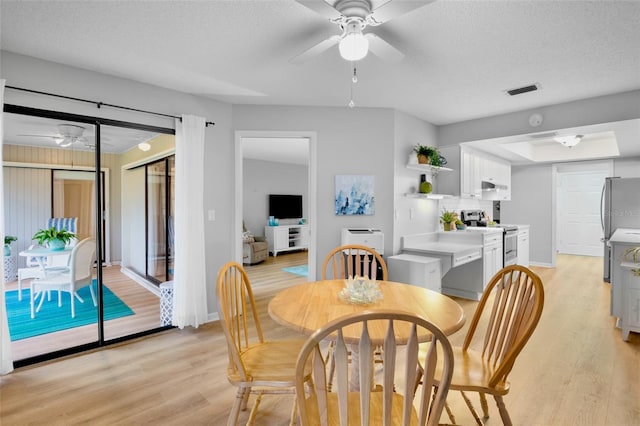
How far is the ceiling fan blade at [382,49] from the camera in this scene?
1860mm

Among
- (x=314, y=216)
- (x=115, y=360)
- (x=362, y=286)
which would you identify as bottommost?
(x=115, y=360)

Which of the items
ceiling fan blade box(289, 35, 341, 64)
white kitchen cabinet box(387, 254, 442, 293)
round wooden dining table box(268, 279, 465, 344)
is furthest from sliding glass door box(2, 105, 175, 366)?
white kitchen cabinet box(387, 254, 442, 293)

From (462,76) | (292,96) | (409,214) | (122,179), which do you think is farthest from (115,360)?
(462,76)

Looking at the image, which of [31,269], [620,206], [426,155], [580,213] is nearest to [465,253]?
[426,155]

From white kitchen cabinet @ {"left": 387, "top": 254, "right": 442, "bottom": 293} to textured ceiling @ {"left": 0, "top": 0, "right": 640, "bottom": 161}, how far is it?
1812 millimetres

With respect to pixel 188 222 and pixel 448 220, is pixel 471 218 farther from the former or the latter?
pixel 188 222

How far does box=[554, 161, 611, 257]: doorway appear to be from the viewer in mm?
7703

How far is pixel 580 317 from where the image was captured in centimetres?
360

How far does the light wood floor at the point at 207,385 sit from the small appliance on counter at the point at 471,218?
7.49ft

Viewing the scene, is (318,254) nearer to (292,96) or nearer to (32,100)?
(292,96)

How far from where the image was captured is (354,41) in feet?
5.60

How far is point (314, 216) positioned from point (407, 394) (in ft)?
9.46

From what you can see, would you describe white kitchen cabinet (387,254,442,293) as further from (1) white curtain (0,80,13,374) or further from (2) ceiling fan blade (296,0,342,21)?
(1) white curtain (0,80,13,374)

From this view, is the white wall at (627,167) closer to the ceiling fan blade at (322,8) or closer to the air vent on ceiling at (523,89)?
the air vent on ceiling at (523,89)
